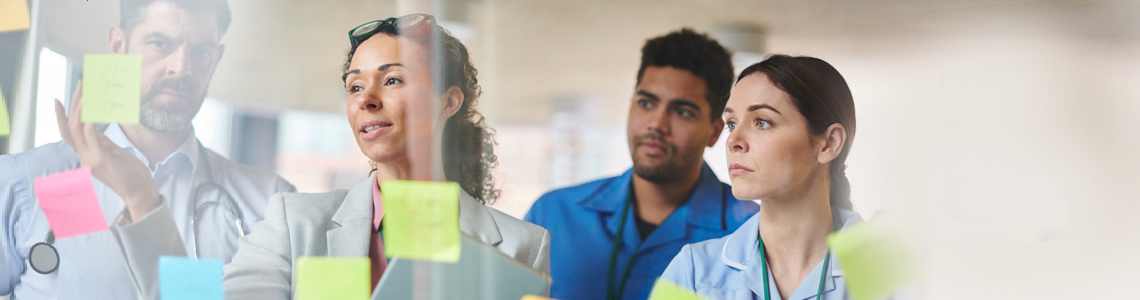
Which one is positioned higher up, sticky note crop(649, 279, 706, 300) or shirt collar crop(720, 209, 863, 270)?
shirt collar crop(720, 209, 863, 270)

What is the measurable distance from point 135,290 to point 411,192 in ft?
1.81

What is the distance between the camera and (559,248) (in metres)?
0.91

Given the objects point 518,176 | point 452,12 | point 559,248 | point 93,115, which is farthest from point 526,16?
point 93,115

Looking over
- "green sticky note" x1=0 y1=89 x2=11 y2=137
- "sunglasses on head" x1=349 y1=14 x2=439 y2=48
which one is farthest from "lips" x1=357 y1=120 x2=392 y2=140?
"green sticky note" x1=0 y1=89 x2=11 y2=137

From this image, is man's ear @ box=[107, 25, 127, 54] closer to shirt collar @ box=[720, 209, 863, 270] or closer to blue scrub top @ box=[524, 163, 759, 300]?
blue scrub top @ box=[524, 163, 759, 300]

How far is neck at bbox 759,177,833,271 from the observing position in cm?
76

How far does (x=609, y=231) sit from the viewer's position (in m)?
0.91

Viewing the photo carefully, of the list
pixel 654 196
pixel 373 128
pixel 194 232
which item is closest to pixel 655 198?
pixel 654 196

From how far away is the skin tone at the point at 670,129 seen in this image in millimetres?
860

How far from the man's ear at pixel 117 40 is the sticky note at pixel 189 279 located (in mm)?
369

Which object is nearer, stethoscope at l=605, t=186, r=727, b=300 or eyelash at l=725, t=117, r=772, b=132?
eyelash at l=725, t=117, r=772, b=132

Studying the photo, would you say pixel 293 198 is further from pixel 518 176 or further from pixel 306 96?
pixel 518 176

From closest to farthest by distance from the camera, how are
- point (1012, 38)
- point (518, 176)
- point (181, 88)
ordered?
point (1012, 38)
point (518, 176)
point (181, 88)

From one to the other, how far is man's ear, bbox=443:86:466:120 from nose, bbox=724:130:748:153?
1.26 ft
